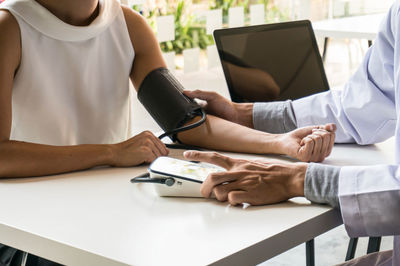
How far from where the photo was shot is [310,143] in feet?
4.78

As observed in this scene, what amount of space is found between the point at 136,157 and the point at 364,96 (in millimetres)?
591

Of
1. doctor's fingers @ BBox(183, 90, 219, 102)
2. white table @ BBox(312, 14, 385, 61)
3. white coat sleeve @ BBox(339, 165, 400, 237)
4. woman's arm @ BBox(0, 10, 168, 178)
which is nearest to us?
white coat sleeve @ BBox(339, 165, 400, 237)

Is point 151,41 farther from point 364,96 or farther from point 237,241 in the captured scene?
point 237,241

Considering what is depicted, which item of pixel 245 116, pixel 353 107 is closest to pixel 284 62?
pixel 245 116

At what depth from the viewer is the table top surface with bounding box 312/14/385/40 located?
364 centimetres

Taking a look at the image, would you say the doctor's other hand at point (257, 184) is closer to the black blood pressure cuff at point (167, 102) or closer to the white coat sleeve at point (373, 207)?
the white coat sleeve at point (373, 207)

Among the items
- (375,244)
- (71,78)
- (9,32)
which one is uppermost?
(9,32)

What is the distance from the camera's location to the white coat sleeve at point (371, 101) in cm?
151

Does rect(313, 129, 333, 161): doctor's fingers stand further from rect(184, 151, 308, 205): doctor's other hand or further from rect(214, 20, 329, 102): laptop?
rect(214, 20, 329, 102): laptop

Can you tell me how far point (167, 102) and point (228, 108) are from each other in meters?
0.20

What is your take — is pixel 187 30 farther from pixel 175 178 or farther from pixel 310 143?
pixel 175 178

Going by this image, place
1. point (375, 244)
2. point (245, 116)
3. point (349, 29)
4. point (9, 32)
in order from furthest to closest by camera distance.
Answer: point (349, 29), point (245, 116), point (375, 244), point (9, 32)

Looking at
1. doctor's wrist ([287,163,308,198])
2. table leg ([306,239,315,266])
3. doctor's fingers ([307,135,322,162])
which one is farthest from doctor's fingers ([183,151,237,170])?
table leg ([306,239,315,266])

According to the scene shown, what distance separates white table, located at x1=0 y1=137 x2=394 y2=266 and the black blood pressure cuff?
0.37 m
